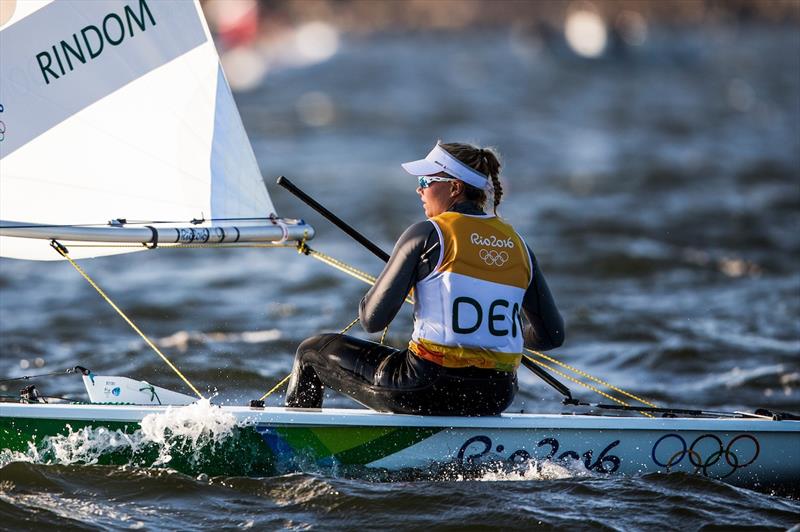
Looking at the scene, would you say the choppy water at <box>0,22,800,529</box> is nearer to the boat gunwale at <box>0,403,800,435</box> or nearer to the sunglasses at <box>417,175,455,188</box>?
the boat gunwale at <box>0,403,800,435</box>

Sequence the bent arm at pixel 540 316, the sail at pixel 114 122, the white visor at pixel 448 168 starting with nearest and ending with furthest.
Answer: the white visor at pixel 448 168 < the bent arm at pixel 540 316 < the sail at pixel 114 122

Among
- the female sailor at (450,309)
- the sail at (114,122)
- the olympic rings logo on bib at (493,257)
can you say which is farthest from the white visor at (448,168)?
the sail at (114,122)

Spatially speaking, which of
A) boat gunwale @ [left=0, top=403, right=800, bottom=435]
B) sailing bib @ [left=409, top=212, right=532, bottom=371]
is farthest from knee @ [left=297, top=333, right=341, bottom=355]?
sailing bib @ [left=409, top=212, right=532, bottom=371]

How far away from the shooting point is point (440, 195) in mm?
4762

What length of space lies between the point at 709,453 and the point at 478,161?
153 centimetres

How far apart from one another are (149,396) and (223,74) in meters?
1.50

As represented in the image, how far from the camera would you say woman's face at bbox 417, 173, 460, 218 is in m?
4.74

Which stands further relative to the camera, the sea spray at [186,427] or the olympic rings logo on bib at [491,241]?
the sea spray at [186,427]

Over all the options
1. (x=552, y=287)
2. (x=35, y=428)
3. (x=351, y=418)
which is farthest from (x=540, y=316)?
(x=552, y=287)

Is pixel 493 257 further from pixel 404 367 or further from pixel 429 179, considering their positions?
pixel 404 367

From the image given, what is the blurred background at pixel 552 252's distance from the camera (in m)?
8.30

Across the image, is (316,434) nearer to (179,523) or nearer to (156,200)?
(179,523)

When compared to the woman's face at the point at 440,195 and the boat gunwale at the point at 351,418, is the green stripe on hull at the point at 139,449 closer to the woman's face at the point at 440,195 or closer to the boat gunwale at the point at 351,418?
the boat gunwale at the point at 351,418

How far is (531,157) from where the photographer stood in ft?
73.8
